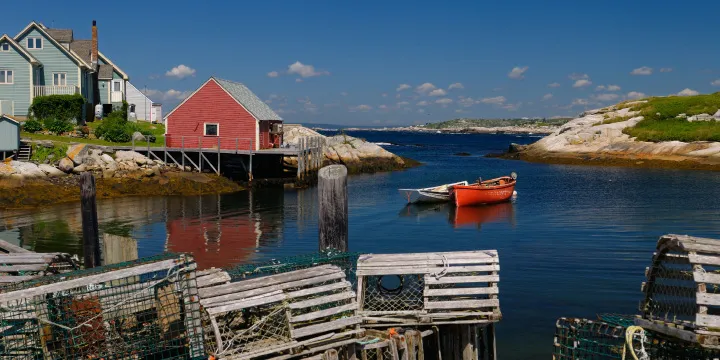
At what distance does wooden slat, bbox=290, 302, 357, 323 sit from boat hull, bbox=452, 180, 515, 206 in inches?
962

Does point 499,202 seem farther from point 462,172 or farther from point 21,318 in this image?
point 21,318

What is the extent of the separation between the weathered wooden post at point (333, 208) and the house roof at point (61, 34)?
4549cm

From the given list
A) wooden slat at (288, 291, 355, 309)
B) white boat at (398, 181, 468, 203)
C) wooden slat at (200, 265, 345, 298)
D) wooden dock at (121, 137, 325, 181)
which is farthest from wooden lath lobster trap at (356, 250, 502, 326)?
wooden dock at (121, 137, 325, 181)

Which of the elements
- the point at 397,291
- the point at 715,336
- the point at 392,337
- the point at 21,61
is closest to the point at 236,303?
the point at 392,337

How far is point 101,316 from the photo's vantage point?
7.79 meters

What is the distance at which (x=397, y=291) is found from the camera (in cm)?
1030

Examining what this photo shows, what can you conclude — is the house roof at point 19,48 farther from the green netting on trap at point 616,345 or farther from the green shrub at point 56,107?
the green netting on trap at point 616,345

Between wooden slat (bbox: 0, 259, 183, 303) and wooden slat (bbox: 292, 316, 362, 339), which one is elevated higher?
wooden slat (bbox: 0, 259, 183, 303)

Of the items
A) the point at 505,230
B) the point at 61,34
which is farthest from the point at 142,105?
the point at 505,230

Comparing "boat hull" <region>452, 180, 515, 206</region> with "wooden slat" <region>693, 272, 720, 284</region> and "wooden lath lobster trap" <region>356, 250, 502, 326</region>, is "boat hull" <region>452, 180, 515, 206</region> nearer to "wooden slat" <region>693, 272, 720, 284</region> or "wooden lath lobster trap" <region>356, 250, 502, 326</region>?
"wooden lath lobster trap" <region>356, 250, 502, 326</region>

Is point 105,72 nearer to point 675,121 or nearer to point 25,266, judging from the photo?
point 25,266

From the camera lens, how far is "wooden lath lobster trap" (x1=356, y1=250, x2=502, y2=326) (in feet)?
28.6

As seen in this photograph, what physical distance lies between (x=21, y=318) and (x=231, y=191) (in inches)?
1140

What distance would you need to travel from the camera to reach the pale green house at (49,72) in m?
42.9
